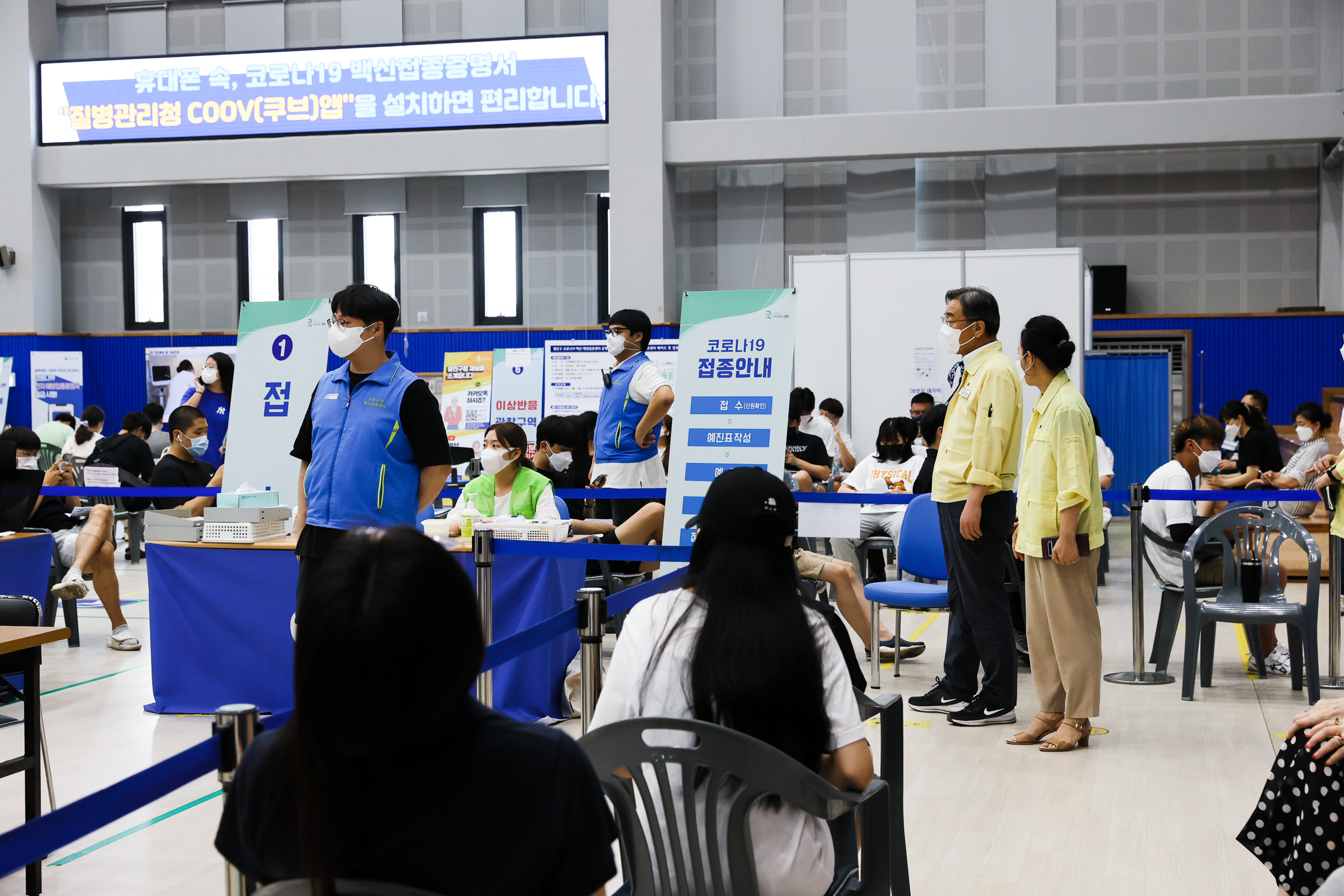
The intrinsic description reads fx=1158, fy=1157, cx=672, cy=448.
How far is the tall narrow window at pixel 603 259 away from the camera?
1398cm

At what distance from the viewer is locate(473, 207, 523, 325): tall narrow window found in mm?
14195

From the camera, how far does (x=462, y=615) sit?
3.57 ft

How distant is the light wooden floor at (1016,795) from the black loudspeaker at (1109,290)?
7898 mm

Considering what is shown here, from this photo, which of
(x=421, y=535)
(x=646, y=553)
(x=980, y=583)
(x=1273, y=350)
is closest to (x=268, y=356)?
(x=646, y=553)

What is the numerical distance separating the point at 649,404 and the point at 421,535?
4325mm

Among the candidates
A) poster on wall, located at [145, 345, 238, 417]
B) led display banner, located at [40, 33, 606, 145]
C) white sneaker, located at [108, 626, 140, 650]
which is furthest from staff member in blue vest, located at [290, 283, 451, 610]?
poster on wall, located at [145, 345, 238, 417]

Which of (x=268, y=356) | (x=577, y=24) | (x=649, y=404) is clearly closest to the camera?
(x=649, y=404)

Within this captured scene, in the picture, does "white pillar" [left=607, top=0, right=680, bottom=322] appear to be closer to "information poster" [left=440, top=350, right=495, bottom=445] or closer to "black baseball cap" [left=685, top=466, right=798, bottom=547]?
"information poster" [left=440, top=350, right=495, bottom=445]

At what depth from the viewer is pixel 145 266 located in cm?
1496

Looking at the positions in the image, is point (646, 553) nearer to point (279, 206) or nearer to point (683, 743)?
point (683, 743)

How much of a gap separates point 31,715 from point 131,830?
2.49 ft

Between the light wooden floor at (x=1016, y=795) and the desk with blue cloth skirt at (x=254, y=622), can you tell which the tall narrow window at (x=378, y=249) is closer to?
the light wooden floor at (x=1016, y=795)

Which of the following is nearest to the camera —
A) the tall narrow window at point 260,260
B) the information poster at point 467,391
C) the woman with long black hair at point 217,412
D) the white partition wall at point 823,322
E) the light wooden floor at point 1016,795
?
the light wooden floor at point 1016,795

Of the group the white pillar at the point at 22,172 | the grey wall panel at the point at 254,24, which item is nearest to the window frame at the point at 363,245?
the grey wall panel at the point at 254,24
